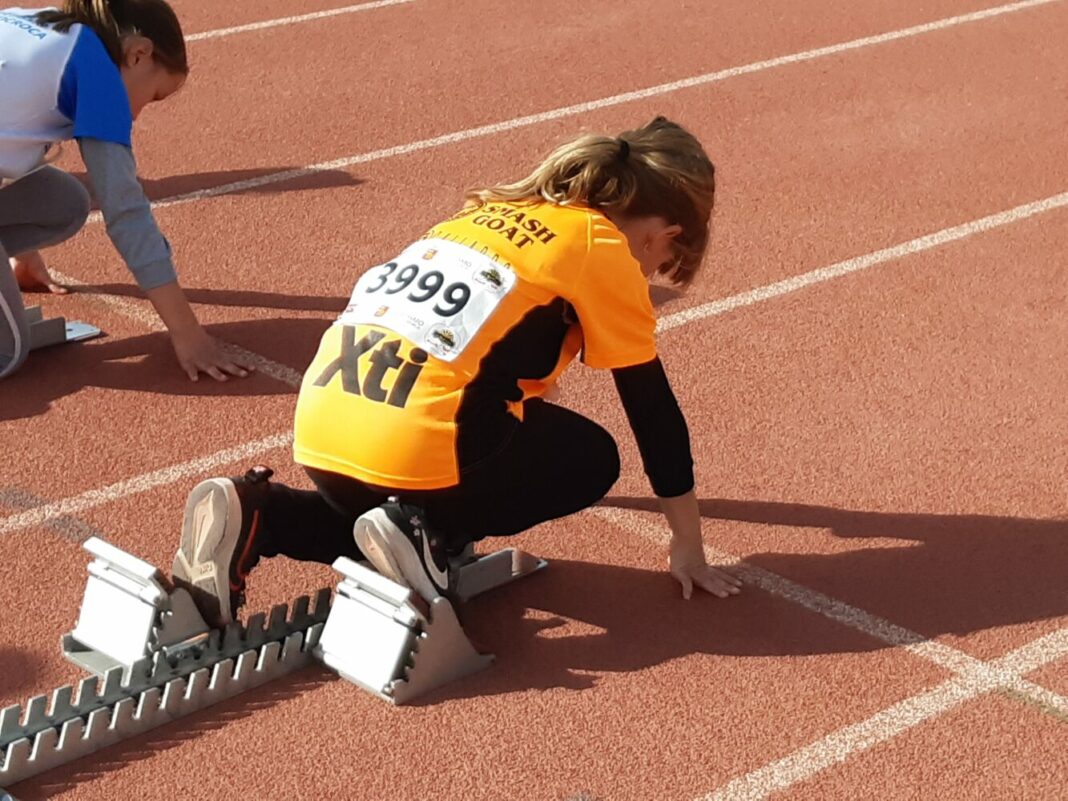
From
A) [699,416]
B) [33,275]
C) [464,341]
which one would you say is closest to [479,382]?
[464,341]

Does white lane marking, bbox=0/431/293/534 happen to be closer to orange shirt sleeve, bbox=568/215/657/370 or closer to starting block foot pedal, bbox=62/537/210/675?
starting block foot pedal, bbox=62/537/210/675

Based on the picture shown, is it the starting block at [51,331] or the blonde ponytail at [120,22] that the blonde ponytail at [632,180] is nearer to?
the blonde ponytail at [120,22]

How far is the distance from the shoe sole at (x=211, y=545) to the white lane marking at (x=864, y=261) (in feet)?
8.55

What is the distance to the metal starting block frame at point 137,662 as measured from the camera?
373 centimetres

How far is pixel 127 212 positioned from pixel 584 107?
147 inches

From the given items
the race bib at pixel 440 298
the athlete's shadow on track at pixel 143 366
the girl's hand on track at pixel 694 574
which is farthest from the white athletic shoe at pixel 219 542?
the athlete's shadow on track at pixel 143 366

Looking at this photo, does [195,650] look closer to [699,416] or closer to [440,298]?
[440,298]

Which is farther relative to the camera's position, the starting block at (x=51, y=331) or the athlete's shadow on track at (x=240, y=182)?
the athlete's shadow on track at (x=240, y=182)

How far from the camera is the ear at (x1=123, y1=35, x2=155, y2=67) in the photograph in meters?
5.60

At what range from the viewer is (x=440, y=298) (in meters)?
4.05

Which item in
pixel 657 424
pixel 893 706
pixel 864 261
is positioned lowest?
pixel 864 261

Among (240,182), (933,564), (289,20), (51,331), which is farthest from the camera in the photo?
(289,20)

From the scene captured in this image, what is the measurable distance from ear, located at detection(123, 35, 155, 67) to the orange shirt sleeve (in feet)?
7.16

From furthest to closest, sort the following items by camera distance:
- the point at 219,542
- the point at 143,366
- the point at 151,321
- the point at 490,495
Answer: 1. the point at 151,321
2. the point at 143,366
3. the point at 490,495
4. the point at 219,542
